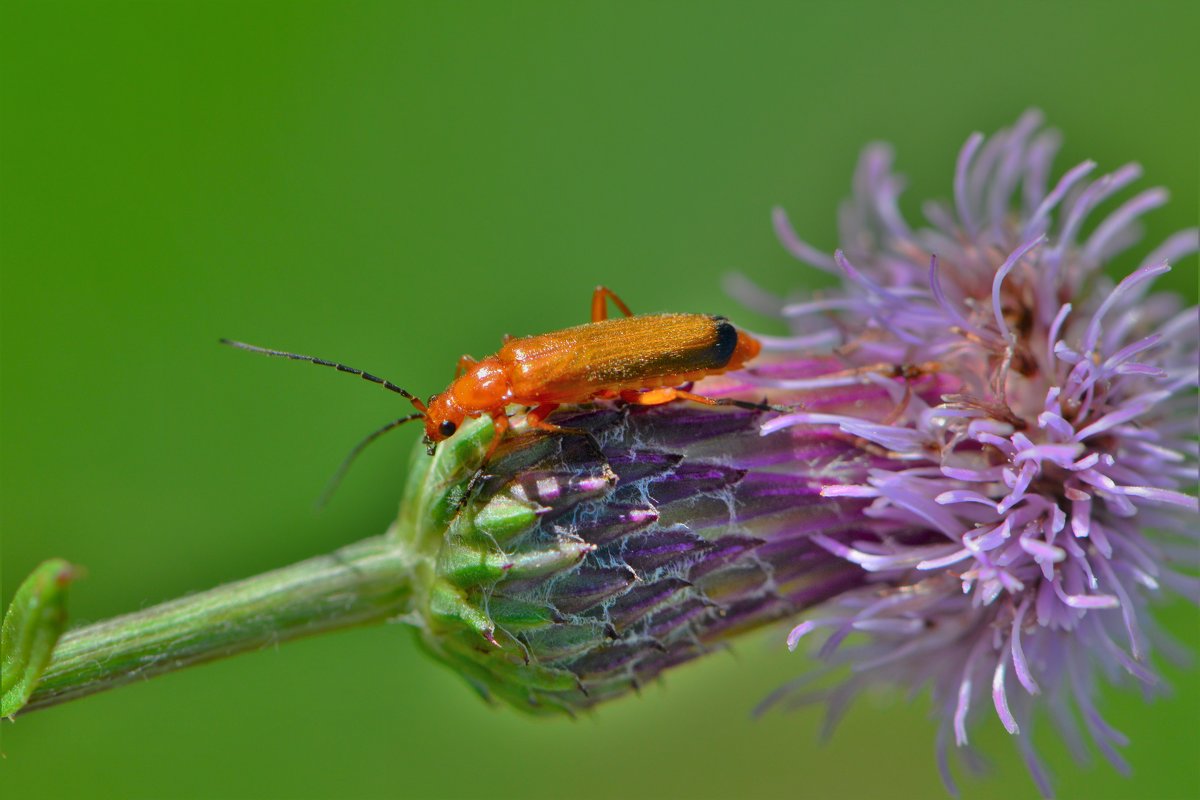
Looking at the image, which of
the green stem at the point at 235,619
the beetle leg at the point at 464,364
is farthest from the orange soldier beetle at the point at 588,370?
the green stem at the point at 235,619

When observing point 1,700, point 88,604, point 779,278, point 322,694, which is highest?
point 779,278

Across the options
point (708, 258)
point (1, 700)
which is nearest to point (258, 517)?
point (1, 700)

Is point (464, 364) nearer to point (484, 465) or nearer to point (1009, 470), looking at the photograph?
point (484, 465)

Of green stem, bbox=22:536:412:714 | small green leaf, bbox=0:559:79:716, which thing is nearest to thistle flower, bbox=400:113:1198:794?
green stem, bbox=22:536:412:714

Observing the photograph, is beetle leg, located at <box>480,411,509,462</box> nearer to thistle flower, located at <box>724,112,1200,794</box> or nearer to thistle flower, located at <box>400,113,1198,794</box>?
thistle flower, located at <box>400,113,1198,794</box>

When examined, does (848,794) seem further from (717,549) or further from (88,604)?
(88,604)

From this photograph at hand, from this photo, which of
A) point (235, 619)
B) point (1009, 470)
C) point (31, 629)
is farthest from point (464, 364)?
point (1009, 470)
